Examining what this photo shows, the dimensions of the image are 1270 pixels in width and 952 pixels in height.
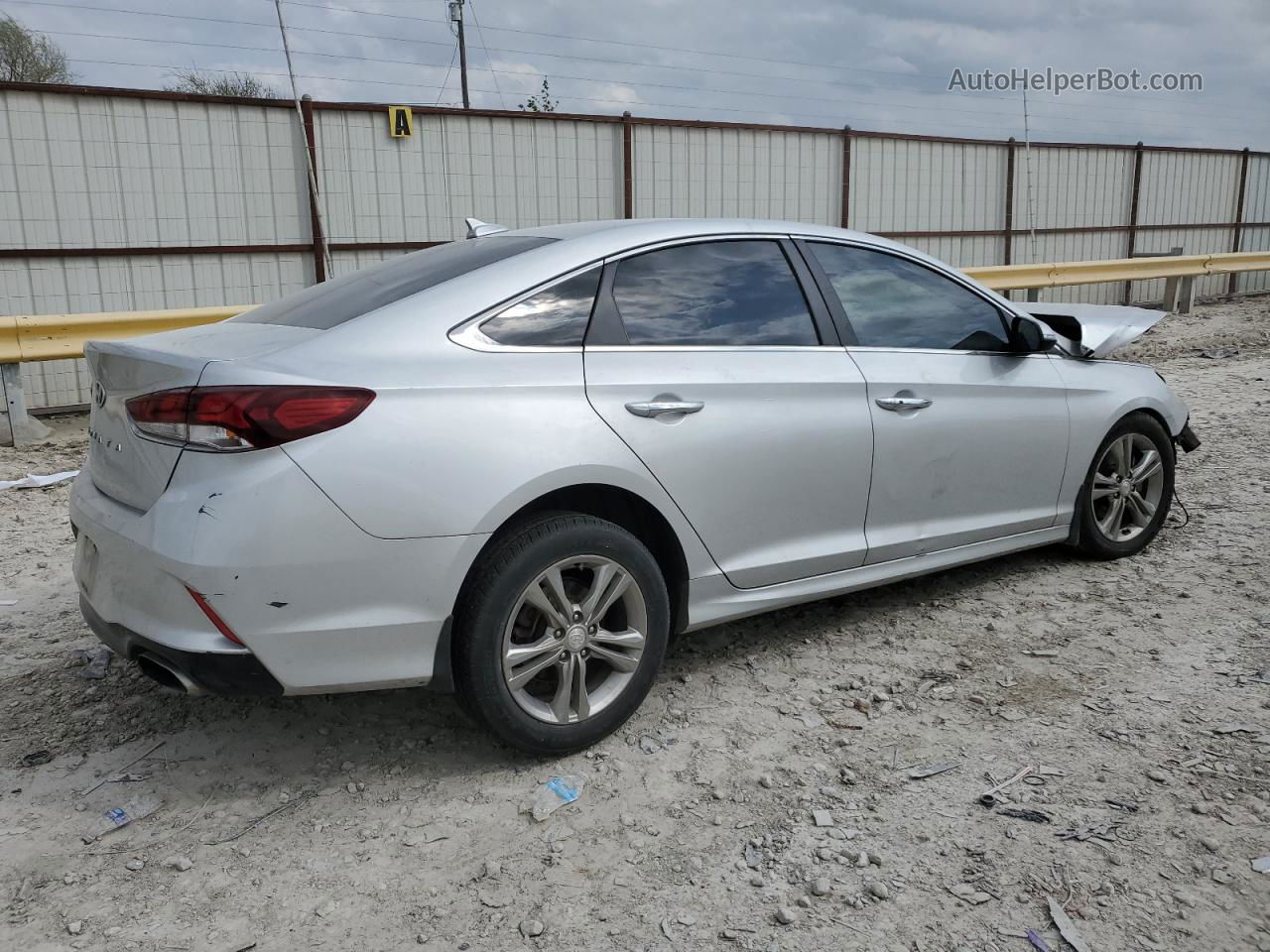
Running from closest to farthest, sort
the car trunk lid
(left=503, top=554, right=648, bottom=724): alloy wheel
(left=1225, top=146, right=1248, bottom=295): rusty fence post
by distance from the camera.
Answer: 1. the car trunk lid
2. (left=503, top=554, right=648, bottom=724): alloy wheel
3. (left=1225, top=146, right=1248, bottom=295): rusty fence post

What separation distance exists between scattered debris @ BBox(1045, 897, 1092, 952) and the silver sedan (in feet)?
4.24

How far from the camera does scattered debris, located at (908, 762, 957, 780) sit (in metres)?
3.03

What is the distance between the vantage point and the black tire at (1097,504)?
4672mm

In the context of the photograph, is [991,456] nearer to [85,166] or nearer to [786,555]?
[786,555]

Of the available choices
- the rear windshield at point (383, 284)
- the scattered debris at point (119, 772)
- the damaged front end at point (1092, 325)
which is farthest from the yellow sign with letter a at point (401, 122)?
the scattered debris at point (119, 772)

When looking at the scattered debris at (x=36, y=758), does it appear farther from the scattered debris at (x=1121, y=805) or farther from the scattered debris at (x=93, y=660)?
the scattered debris at (x=1121, y=805)

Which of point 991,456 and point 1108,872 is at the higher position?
point 991,456

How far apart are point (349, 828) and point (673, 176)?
462 inches

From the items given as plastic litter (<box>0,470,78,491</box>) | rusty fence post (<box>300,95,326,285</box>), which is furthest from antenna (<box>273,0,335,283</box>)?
plastic litter (<box>0,470,78,491</box>)

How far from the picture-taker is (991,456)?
13.6 ft

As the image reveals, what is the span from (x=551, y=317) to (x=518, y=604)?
0.86m

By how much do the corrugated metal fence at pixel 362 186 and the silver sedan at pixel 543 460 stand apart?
7.40 metres

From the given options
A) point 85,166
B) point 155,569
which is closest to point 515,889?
point 155,569

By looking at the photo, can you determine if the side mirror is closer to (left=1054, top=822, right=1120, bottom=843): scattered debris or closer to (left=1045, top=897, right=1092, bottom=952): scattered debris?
→ (left=1054, top=822, right=1120, bottom=843): scattered debris
